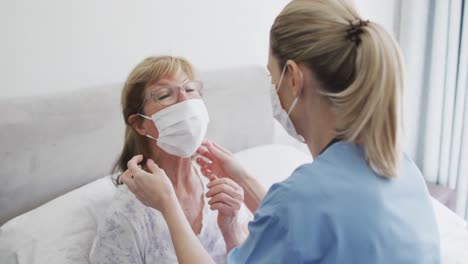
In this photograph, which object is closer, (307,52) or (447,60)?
(307,52)

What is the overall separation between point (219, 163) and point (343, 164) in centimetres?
55

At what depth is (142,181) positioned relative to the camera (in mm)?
1121

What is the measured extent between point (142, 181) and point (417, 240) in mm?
605

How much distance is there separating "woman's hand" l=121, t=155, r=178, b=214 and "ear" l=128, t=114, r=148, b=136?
0.21m

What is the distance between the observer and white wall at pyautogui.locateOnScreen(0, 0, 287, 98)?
1.39m

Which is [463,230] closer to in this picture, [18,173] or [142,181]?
[142,181]

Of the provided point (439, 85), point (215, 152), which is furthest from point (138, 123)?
point (439, 85)

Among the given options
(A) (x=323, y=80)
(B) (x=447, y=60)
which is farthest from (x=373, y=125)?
(B) (x=447, y=60)

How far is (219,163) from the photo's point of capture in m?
1.39

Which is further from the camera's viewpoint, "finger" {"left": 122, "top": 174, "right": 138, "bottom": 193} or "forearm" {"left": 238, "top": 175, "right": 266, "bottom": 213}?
"forearm" {"left": 238, "top": 175, "right": 266, "bottom": 213}

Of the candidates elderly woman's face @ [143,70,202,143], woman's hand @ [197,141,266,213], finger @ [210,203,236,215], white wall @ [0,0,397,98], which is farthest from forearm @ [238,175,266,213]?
white wall @ [0,0,397,98]

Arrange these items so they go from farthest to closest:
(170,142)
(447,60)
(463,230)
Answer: (447,60)
(463,230)
(170,142)

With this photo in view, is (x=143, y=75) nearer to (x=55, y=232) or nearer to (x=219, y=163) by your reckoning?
(x=219, y=163)

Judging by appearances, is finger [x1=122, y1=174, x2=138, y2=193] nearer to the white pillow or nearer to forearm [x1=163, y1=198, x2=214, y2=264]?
forearm [x1=163, y1=198, x2=214, y2=264]
